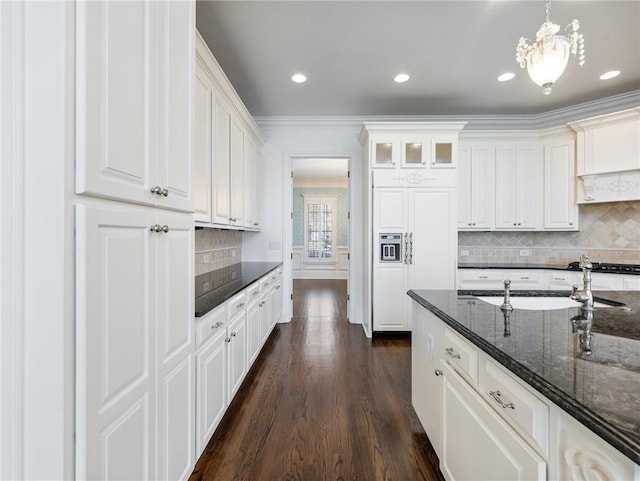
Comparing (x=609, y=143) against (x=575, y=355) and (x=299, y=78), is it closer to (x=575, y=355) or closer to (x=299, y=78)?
(x=299, y=78)

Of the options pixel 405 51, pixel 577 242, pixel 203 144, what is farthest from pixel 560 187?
pixel 203 144

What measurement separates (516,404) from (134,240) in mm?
1269

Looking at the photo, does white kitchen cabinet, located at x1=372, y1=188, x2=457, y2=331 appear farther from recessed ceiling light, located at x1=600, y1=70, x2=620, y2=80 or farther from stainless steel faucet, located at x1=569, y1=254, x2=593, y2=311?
stainless steel faucet, located at x1=569, y1=254, x2=593, y2=311

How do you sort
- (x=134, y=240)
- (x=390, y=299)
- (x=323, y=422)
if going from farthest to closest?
(x=390, y=299) → (x=323, y=422) → (x=134, y=240)

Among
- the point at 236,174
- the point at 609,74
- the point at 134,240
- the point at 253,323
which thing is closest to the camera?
the point at 134,240

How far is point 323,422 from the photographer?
200cm

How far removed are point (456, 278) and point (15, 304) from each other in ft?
12.7

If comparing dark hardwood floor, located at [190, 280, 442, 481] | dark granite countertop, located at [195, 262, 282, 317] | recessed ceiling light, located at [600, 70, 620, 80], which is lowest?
dark hardwood floor, located at [190, 280, 442, 481]

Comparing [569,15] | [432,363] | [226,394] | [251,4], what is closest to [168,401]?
[226,394]

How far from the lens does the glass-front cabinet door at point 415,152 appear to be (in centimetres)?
365

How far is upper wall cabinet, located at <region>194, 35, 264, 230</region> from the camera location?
2.03 metres

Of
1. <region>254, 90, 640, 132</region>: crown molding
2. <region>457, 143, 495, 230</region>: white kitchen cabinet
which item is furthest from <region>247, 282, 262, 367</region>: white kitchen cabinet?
<region>457, 143, 495, 230</region>: white kitchen cabinet

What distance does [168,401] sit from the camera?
3.84ft

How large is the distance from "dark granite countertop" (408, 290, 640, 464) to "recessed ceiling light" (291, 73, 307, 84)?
2.77 metres
